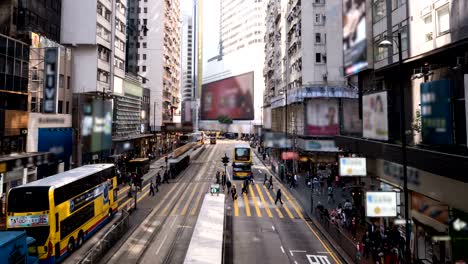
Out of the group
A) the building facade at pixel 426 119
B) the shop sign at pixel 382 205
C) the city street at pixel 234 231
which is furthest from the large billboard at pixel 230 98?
the shop sign at pixel 382 205

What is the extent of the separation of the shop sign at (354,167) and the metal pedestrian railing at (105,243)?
14.9 m

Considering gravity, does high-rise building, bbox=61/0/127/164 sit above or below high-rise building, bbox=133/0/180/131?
below

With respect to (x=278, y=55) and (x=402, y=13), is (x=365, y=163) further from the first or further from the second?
(x=278, y=55)

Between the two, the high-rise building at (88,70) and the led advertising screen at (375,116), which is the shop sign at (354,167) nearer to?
the led advertising screen at (375,116)

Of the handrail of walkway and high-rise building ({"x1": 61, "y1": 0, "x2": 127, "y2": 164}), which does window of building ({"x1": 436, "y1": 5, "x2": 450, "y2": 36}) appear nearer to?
the handrail of walkway

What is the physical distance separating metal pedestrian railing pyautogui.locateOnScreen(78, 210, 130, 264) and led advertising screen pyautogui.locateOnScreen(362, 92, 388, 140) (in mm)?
16320

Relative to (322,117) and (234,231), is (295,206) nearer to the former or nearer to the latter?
(234,231)

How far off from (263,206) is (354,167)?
32.1ft

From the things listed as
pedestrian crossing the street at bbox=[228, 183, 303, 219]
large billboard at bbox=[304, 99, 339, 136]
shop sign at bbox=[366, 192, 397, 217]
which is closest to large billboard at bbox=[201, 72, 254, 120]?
large billboard at bbox=[304, 99, 339, 136]

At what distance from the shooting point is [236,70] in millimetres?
149875

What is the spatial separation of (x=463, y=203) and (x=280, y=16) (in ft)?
192

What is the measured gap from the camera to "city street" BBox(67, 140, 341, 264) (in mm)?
18688

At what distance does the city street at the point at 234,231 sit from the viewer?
1869cm

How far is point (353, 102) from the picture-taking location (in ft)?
148
